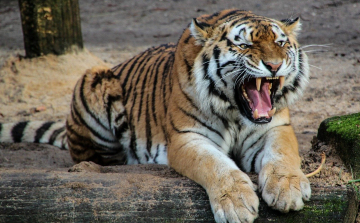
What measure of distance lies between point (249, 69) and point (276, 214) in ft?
2.69

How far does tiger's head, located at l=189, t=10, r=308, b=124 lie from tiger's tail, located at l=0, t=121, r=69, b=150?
80.1 inches

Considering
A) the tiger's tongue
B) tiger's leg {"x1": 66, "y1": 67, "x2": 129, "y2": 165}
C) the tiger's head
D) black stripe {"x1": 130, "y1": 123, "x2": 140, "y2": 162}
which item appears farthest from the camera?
tiger's leg {"x1": 66, "y1": 67, "x2": 129, "y2": 165}

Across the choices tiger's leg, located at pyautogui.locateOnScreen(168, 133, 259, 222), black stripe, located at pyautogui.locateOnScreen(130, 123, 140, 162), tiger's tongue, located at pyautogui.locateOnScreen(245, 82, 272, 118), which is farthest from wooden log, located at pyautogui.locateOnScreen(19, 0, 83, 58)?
tiger's tongue, located at pyautogui.locateOnScreen(245, 82, 272, 118)

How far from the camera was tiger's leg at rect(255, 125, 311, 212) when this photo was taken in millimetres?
2051

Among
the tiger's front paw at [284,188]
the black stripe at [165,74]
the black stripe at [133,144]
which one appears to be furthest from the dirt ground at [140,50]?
the black stripe at [165,74]

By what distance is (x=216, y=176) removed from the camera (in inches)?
88.9

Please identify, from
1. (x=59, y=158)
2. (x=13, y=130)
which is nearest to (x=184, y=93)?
(x=59, y=158)

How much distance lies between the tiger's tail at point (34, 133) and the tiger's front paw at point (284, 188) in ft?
8.56

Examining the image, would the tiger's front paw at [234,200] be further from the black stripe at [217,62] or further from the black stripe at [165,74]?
the black stripe at [165,74]

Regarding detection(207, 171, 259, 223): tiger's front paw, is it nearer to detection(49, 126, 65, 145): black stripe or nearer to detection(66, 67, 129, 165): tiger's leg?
detection(66, 67, 129, 165): tiger's leg

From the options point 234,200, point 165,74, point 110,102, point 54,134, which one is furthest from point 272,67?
point 54,134

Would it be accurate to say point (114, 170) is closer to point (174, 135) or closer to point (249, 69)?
point (174, 135)

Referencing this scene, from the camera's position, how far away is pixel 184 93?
293cm

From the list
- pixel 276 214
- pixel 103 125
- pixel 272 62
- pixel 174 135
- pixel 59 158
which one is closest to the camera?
pixel 276 214
